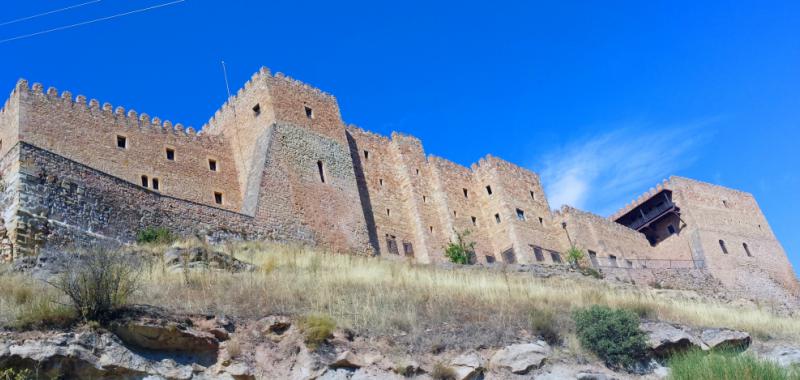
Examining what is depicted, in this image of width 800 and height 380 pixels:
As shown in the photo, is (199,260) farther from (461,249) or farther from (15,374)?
(461,249)

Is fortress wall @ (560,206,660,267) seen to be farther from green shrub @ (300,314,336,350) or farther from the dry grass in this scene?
green shrub @ (300,314,336,350)

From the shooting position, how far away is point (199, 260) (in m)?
15.9

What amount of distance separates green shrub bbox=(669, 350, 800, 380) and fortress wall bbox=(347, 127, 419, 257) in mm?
19283

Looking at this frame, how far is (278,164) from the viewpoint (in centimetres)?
2742

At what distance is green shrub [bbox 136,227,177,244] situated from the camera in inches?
806

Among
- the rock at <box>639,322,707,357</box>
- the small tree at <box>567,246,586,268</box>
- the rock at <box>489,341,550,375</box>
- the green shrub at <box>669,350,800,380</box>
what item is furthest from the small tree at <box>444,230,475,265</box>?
the green shrub at <box>669,350,800,380</box>

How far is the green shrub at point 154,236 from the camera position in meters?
20.5

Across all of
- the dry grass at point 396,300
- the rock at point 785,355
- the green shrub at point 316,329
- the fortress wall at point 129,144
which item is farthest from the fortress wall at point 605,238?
the green shrub at point 316,329

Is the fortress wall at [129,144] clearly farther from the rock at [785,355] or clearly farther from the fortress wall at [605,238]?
the rock at [785,355]

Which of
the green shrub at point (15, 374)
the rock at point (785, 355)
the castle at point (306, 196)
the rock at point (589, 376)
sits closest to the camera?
the green shrub at point (15, 374)

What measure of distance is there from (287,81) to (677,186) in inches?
979

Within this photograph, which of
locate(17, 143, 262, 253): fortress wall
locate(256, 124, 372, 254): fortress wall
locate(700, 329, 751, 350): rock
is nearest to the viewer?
locate(700, 329, 751, 350): rock

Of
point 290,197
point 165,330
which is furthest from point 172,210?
point 165,330

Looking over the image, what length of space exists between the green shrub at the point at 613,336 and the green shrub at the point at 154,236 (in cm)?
1156
